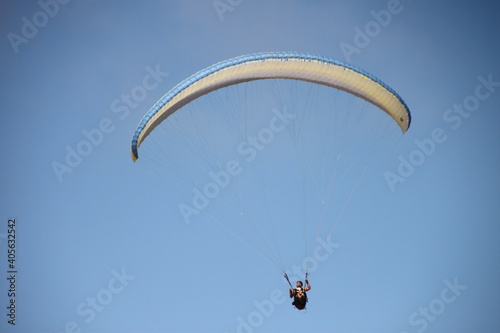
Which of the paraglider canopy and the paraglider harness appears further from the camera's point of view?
the paraglider harness

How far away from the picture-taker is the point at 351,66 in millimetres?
20328

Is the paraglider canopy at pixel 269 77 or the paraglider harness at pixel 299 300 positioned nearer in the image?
the paraglider canopy at pixel 269 77

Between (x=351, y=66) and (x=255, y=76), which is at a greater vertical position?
(x=255, y=76)

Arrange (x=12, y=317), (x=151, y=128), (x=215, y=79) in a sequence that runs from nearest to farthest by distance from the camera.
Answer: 1. (x=215, y=79)
2. (x=151, y=128)
3. (x=12, y=317)

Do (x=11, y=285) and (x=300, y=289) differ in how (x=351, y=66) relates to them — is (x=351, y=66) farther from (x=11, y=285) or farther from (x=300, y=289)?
(x=11, y=285)

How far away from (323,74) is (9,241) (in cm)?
1667

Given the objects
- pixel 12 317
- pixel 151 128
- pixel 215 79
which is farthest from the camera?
pixel 12 317

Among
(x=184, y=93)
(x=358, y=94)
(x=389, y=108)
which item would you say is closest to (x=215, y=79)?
(x=184, y=93)

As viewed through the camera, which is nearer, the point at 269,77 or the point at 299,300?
the point at 299,300

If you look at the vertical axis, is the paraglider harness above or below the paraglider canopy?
below

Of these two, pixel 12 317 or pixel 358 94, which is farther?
pixel 12 317

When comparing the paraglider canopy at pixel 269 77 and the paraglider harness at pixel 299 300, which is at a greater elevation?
the paraglider canopy at pixel 269 77

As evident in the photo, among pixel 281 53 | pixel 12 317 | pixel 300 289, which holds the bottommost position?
pixel 300 289

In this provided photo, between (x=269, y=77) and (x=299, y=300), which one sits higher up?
(x=269, y=77)
